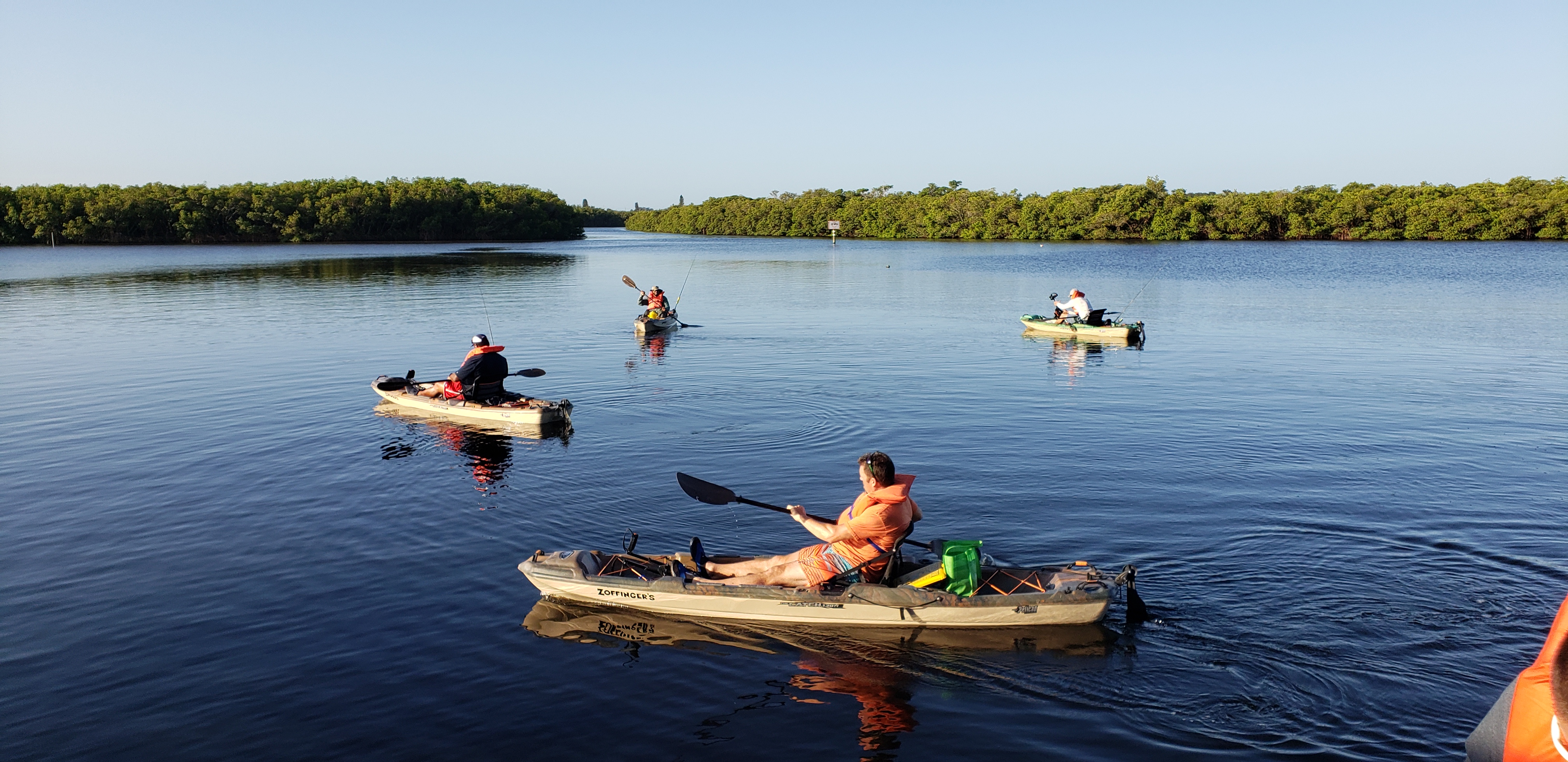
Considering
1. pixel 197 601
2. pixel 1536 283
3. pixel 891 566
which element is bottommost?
pixel 197 601

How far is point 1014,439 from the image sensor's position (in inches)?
659

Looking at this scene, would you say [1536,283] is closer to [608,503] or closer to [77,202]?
[608,503]

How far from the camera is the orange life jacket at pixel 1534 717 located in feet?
9.98

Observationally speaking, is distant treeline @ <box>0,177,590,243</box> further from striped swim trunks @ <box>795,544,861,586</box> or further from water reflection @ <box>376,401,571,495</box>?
striped swim trunks @ <box>795,544,861,586</box>

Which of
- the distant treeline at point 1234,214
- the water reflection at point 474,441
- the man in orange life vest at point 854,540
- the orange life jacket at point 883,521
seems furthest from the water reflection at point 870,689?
the distant treeline at point 1234,214

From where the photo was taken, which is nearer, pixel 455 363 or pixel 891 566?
pixel 891 566

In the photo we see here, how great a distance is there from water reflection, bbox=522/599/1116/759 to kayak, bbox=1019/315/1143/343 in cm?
2155

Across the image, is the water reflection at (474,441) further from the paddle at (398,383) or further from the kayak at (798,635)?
the kayak at (798,635)

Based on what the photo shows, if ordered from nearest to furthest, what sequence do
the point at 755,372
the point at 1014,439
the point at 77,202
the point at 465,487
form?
the point at 465,487 → the point at 1014,439 → the point at 755,372 → the point at 77,202

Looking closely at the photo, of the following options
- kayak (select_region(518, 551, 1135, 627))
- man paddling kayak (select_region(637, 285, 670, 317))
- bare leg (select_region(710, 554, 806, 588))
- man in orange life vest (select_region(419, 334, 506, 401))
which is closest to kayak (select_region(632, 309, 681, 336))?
man paddling kayak (select_region(637, 285, 670, 317))

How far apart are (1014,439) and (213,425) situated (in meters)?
14.4

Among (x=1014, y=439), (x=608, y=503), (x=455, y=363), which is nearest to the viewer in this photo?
(x=608, y=503)

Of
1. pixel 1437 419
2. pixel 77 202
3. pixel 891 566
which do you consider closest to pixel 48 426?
pixel 891 566

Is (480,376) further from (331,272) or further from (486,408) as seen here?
(331,272)
